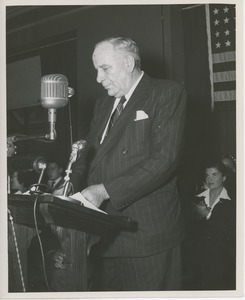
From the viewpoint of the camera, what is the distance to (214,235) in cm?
197

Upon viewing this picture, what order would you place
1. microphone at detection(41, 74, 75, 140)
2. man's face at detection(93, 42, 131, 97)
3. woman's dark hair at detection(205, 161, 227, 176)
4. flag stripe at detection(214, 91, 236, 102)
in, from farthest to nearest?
flag stripe at detection(214, 91, 236, 102)
woman's dark hair at detection(205, 161, 227, 176)
man's face at detection(93, 42, 131, 97)
microphone at detection(41, 74, 75, 140)

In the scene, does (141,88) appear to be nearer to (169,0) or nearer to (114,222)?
(169,0)

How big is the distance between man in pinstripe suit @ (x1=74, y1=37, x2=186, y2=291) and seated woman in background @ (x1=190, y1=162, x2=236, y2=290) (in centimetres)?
16

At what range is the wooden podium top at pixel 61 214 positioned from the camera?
44.6 inches


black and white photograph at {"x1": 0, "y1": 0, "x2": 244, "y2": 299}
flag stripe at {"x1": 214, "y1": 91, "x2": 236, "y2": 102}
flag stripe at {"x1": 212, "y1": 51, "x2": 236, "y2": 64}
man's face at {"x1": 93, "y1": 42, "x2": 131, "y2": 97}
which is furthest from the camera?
flag stripe at {"x1": 214, "y1": 91, "x2": 236, "y2": 102}

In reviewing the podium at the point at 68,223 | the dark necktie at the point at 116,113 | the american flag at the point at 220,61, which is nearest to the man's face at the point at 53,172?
the american flag at the point at 220,61

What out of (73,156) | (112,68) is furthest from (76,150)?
(112,68)

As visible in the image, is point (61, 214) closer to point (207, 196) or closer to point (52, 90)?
point (52, 90)

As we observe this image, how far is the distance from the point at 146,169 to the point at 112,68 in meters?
0.45

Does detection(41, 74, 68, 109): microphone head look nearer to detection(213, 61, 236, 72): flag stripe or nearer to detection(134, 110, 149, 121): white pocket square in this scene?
detection(134, 110, 149, 121): white pocket square

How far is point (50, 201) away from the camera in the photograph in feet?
3.68

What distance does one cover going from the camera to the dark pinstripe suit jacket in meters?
1.43

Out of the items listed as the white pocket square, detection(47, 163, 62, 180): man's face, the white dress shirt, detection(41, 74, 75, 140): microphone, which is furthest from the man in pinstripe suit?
detection(47, 163, 62, 180): man's face

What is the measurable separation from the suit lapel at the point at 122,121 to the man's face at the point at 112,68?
0.07 metres
